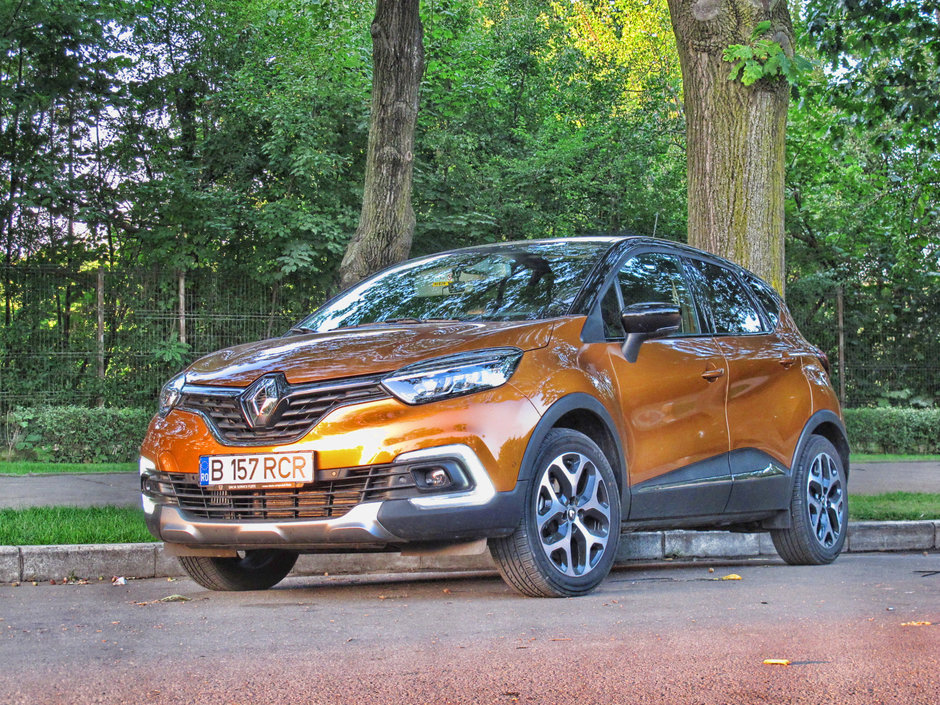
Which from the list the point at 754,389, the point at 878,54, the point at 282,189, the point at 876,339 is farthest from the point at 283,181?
the point at 754,389

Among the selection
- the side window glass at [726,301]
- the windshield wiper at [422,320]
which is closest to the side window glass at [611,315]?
the windshield wiper at [422,320]

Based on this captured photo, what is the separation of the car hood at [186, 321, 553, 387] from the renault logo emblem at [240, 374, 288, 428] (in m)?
0.05

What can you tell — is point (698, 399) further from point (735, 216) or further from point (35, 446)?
point (35, 446)

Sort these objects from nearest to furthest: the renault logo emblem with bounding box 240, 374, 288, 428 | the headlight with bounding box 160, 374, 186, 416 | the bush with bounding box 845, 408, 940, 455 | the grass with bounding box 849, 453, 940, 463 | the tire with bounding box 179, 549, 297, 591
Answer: the renault logo emblem with bounding box 240, 374, 288, 428 → the headlight with bounding box 160, 374, 186, 416 → the tire with bounding box 179, 549, 297, 591 → the grass with bounding box 849, 453, 940, 463 → the bush with bounding box 845, 408, 940, 455

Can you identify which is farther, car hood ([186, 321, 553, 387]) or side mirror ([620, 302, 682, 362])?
side mirror ([620, 302, 682, 362])

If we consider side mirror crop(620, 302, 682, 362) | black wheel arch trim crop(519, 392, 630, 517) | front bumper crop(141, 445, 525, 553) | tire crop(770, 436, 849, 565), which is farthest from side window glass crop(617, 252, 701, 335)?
front bumper crop(141, 445, 525, 553)

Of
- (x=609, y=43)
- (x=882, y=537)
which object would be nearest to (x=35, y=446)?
(x=882, y=537)

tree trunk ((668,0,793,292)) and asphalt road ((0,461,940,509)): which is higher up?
tree trunk ((668,0,793,292))

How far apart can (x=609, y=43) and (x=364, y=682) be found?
111 feet

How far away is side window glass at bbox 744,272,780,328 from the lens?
23.8 ft

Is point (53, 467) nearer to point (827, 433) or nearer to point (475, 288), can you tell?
point (475, 288)

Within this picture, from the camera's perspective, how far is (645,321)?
5527mm

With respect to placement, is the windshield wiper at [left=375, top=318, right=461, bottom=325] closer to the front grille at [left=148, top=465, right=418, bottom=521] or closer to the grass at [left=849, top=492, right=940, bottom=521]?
the front grille at [left=148, top=465, right=418, bottom=521]

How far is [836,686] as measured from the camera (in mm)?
3424
